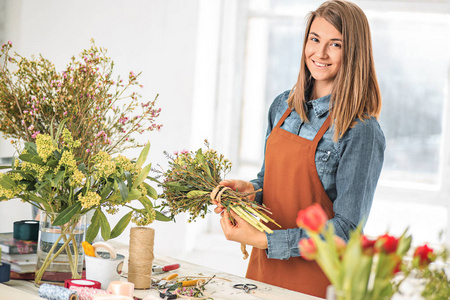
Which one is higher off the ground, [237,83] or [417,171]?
[237,83]

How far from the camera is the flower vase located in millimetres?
1530

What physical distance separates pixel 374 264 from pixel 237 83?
395cm

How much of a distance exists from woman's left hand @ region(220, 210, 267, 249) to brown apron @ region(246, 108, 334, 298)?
19 centimetres

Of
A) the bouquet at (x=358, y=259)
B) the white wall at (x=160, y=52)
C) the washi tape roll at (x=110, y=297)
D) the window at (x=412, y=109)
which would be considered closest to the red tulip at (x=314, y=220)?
the bouquet at (x=358, y=259)

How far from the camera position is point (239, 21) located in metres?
4.70

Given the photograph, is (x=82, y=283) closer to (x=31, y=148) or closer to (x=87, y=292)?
(x=87, y=292)

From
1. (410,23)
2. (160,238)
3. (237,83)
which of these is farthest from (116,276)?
(410,23)

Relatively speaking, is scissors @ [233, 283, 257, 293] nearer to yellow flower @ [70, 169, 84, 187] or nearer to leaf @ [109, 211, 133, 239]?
leaf @ [109, 211, 133, 239]

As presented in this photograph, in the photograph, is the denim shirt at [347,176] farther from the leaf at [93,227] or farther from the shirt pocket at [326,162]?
the leaf at [93,227]

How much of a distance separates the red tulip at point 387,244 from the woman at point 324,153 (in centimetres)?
94

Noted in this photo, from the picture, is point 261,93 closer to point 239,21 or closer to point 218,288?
point 239,21

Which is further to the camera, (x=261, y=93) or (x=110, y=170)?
(x=261, y=93)

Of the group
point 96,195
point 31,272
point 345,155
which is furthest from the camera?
point 345,155

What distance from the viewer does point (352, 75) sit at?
6.40 ft
